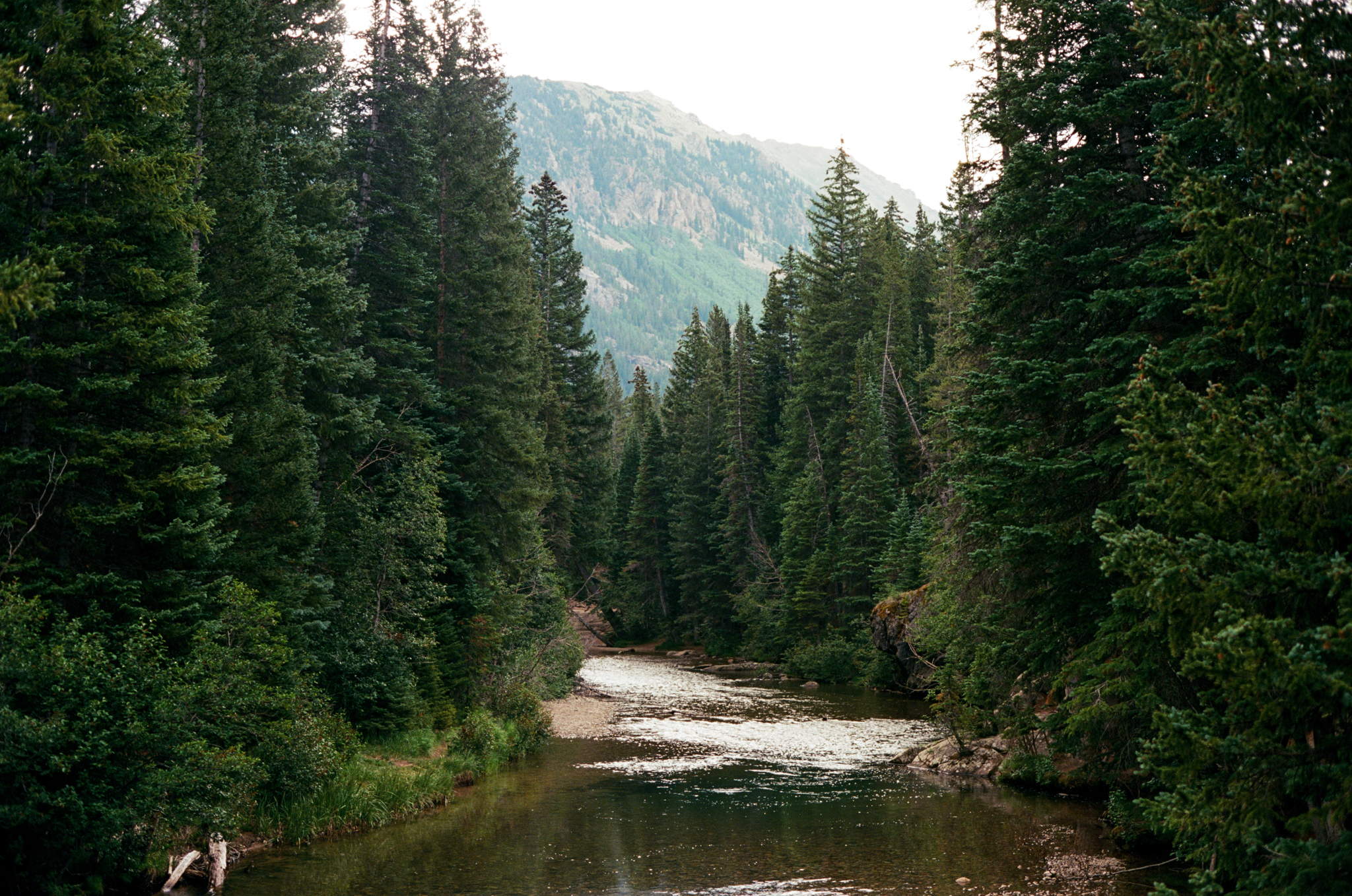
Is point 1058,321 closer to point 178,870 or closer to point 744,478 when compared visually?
point 178,870

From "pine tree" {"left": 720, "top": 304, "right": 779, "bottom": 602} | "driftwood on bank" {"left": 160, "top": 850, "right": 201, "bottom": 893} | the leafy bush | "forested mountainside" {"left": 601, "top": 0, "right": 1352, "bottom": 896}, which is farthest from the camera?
"pine tree" {"left": 720, "top": 304, "right": 779, "bottom": 602}

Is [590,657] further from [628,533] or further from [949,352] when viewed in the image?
[949,352]

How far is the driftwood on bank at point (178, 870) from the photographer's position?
1406cm

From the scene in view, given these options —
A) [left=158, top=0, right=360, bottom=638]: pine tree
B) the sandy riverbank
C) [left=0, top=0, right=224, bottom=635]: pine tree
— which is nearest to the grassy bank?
the sandy riverbank

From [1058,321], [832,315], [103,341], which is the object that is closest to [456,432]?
[103,341]

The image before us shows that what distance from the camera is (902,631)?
123 ft

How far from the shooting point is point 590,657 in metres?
61.1

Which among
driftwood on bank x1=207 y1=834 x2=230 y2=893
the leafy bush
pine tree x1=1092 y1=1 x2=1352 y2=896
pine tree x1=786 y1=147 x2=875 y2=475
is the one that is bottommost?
the leafy bush

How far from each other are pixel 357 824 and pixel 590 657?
4294 centimetres

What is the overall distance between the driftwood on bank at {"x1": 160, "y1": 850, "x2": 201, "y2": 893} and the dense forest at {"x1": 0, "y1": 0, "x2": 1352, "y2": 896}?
51cm

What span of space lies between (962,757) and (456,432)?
16.7 metres

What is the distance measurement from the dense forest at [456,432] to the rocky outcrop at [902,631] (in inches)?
88.8

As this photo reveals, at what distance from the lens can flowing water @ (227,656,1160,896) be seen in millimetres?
15039

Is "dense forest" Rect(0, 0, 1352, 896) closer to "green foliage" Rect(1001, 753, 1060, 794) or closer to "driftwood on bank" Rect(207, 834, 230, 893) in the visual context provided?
"green foliage" Rect(1001, 753, 1060, 794)
